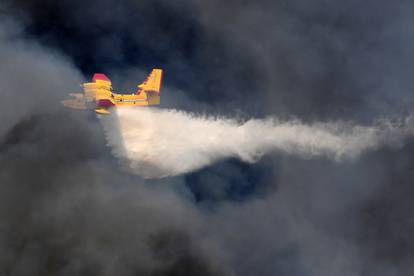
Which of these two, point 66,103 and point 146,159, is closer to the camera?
point 66,103

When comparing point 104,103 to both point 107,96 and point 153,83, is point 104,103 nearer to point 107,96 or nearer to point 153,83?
point 107,96

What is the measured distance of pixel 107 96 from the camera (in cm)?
9962

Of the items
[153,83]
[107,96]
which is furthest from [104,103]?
[153,83]

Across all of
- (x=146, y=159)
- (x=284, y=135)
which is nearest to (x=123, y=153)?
(x=146, y=159)

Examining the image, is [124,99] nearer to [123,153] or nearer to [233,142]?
[123,153]

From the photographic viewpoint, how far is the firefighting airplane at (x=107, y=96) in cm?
9875

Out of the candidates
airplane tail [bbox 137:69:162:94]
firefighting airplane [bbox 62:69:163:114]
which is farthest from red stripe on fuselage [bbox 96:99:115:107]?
airplane tail [bbox 137:69:162:94]

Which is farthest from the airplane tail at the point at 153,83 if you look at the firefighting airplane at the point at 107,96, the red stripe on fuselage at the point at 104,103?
the red stripe on fuselage at the point at 104,103

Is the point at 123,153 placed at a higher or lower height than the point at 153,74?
lower

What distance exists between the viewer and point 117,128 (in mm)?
104250

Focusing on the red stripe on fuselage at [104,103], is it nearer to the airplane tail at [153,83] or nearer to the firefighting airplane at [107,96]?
the firefighting airplane at [107,96]

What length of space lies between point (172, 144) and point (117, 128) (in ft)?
33.6

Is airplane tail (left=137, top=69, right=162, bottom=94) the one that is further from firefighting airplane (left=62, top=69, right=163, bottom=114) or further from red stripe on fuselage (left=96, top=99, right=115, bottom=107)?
red stripe on fuselage (left=96, top=99, right=115, bottom=107)

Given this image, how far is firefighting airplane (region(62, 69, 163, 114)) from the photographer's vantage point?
98.8 metres
